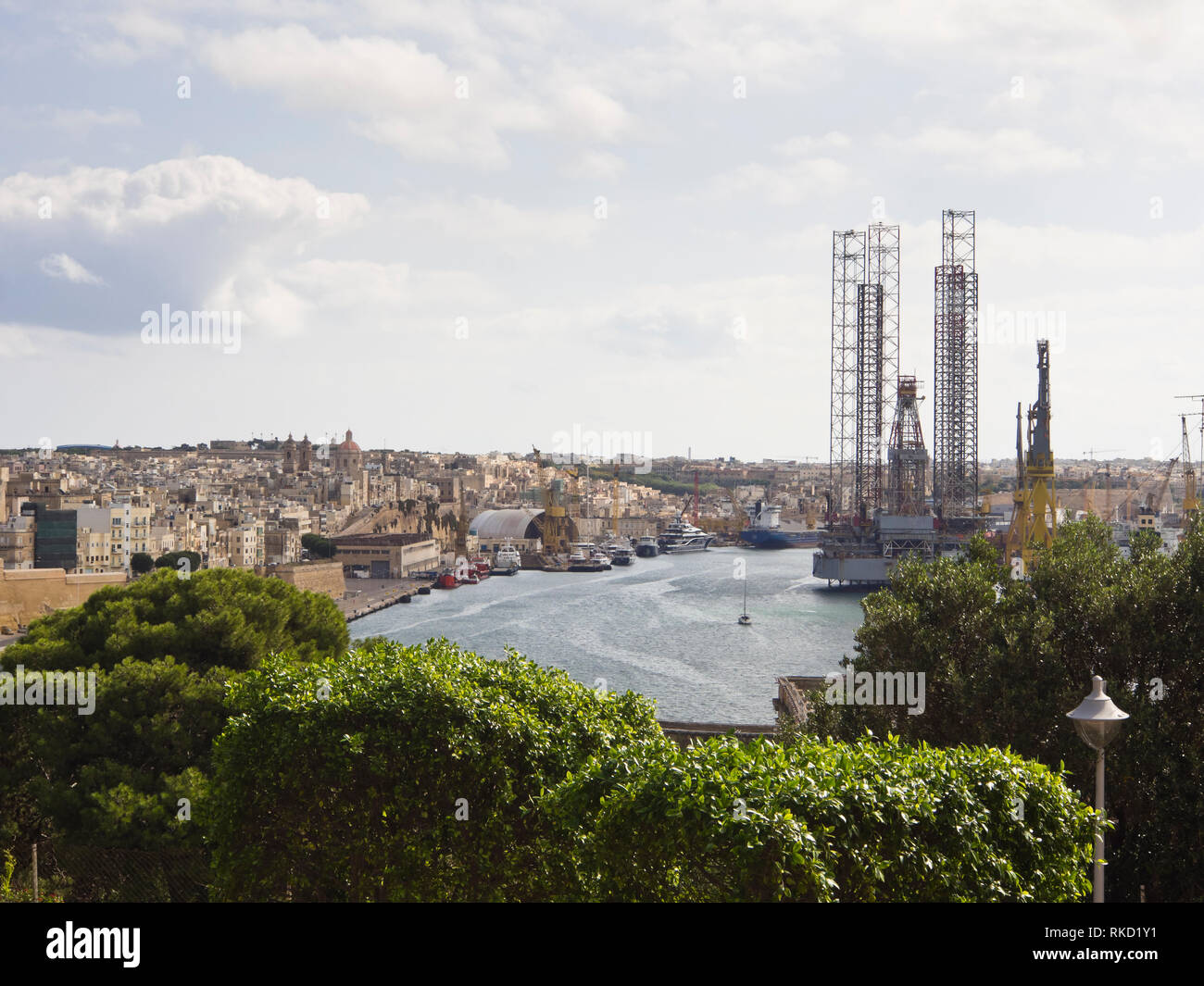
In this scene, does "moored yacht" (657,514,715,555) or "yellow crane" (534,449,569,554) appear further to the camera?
"moored yacht" (657,514,715,555)

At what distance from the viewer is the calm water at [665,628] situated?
24.1m

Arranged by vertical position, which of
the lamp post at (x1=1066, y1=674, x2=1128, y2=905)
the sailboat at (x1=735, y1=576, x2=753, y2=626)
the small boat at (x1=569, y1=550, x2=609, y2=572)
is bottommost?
the small boat at (x1=569, y1=550, x2=609, y2=572)

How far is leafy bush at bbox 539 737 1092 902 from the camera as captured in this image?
388cm

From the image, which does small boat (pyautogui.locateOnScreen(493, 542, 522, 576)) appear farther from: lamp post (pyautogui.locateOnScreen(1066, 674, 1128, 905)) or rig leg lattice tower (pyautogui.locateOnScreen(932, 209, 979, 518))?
lamp post (pyautogui.locateOnScreen(1066, 674, 1128, 905))

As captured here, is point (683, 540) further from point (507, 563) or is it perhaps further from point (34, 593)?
point (34, 593)

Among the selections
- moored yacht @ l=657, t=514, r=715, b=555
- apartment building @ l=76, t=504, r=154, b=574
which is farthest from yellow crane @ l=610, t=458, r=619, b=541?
apartment building @ l=76, t=504, r=154, b=574

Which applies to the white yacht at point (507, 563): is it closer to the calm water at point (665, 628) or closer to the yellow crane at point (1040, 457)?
the calm water at point (665, 628)

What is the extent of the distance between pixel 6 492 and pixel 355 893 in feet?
182

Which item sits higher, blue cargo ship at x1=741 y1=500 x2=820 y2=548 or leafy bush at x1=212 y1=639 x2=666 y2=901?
leafy bush at x1=212 y1=639 x2=666 y2=901

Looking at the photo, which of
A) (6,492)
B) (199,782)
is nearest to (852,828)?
(199,782)

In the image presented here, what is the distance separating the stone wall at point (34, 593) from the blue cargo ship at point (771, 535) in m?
52.4

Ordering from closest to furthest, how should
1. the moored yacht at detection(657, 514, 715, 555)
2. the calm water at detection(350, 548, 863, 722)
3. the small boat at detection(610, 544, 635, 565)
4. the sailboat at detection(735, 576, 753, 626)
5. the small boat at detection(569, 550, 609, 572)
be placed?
the calm water at detection(350, 548, 863, 722), the sailboat at detection(735, 576, 753, 626), the small boat at detection(569, 550, 609, 572), the small boat at detection(610, 544, 635, 565), the moored yacht at detection(657, 514, 715, 555)

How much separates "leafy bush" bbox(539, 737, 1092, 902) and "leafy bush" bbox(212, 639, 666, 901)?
0.88 metres

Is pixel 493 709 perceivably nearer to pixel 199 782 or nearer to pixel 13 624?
pixel 199 782
